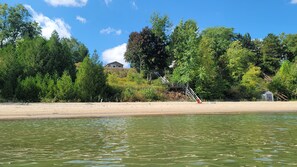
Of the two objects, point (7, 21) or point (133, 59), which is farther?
point (7, 21)

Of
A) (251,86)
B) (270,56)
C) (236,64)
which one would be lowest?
(251,86)

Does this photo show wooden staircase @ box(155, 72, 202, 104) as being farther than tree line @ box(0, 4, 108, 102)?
Yes

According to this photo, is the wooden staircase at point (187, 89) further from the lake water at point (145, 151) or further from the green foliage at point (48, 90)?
the lake water at point (145, 151)

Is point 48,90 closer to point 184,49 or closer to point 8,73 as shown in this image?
point 8,73

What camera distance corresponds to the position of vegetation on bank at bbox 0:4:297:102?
3784 centimetres

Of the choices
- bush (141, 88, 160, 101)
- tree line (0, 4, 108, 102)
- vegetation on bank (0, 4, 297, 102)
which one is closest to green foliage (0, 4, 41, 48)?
vegetation on bank (0, 4, 297, 102)

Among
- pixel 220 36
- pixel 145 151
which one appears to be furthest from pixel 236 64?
pixel 145 151

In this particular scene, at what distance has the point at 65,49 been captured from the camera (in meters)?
47.3

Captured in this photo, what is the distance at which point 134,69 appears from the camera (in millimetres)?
61719

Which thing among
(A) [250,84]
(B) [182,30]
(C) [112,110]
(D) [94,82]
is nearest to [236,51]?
(A) [250,84]

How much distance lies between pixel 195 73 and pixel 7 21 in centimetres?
4145

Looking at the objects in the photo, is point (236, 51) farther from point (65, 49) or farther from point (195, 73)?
point (65, 49)

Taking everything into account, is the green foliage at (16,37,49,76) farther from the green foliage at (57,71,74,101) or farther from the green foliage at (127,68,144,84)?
the green foliage at (127,68,144,84)

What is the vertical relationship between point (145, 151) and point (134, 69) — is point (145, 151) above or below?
below
